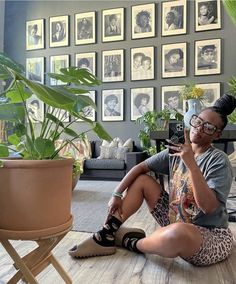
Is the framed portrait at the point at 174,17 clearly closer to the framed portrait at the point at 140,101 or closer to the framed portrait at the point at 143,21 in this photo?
the framed portrait at the point at 143,21

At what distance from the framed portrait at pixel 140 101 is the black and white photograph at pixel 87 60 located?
91cm

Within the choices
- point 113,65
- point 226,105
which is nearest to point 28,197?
point 226,105

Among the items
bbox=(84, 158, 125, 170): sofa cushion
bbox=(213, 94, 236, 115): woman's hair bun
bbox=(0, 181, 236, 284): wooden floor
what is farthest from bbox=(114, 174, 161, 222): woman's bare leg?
bbox=(84, 158, 125, 170): sofa cushion

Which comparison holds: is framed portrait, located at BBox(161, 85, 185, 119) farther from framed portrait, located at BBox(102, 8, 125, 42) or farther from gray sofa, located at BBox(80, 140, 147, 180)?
framed portrait, located at BBox(102, 8, 125, 42)

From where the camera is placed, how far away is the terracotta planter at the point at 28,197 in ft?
2.55

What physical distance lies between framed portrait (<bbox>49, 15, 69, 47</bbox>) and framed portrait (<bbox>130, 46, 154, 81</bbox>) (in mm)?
1389

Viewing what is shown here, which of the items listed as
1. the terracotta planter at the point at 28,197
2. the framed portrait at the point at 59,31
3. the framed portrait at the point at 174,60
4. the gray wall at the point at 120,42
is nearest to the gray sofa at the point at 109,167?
the gray wall at the point at 120,42

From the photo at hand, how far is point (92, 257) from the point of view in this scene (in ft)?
4.88

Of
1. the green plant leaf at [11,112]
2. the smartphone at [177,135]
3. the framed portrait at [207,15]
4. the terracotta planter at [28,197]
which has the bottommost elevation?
the terracotta planter at [28,197]

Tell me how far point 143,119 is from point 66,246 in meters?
3.34

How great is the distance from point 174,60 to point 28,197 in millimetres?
4675

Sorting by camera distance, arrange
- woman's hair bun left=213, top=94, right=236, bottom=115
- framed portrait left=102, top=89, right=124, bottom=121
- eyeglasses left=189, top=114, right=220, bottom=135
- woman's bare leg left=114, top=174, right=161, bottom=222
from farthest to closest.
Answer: framed portrait left=102, top=89, right=124, bottom=121 → woman's bare leg left=114, top=174, right=161, bottom=222 → woman's hair bun left=213, top=94, right=236, bottom=115 → eyeglasses left=189, top=114, right=220, bottom=135

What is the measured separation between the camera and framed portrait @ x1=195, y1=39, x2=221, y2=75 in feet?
15.8

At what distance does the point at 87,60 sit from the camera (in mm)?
5520
